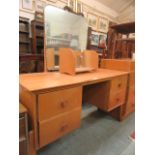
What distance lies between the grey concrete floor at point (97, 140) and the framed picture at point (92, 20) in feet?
5.82

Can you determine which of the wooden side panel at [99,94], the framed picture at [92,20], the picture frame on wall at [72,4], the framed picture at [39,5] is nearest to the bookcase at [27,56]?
the framed picture at [39,5]

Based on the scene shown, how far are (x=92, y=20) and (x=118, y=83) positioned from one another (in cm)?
175

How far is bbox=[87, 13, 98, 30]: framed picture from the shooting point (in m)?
2.74

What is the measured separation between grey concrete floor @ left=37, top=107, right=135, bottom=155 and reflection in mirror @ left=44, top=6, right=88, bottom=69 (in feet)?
2.57

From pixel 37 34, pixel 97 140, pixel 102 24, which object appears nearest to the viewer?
pixel 97 140

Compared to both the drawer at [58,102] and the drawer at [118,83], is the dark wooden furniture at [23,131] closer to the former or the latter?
the drawer at [58,102]

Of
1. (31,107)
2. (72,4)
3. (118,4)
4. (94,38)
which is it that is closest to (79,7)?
(72,4)

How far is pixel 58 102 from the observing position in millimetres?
944

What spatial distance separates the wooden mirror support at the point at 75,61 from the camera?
129 centimetres

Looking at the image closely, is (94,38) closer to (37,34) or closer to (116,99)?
(37,34)
